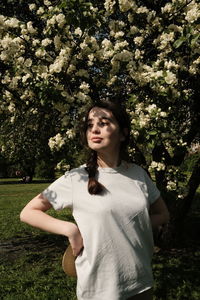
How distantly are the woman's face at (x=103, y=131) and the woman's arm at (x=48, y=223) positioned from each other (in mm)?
449

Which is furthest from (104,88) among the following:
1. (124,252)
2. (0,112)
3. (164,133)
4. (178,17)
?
(124,252)

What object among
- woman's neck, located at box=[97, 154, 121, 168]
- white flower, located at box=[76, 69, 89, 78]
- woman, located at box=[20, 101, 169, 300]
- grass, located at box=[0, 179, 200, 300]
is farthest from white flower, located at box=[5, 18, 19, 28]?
grass, located at box=[0, 179, 200, 300]

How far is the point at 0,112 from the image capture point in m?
5.23

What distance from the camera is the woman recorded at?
1802mm

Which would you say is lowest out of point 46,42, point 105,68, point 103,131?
point 103,131

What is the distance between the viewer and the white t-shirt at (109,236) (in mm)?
1800

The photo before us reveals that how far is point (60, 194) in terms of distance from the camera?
1934mm

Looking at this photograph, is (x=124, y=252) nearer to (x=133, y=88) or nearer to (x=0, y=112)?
(x=133, y=88)

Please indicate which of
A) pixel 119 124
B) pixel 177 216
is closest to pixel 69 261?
pixel 119 124

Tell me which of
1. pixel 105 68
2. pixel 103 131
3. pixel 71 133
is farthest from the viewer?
pixel 105 68

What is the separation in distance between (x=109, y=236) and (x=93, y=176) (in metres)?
0.36

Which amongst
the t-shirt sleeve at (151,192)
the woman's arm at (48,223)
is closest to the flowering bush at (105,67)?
the t-shirt sleeve at (151,192)

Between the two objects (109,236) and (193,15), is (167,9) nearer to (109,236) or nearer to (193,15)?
(193,15)

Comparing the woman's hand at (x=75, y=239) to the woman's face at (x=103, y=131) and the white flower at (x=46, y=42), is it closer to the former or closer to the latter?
the woman's face at (x=103, y=131)
